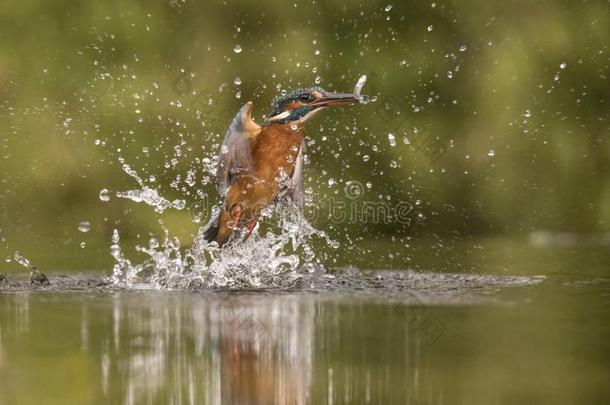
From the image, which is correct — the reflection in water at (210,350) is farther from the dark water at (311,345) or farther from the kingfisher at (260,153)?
the kingfisher at (260,153)

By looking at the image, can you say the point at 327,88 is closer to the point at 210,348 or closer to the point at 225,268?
the point at 225,268

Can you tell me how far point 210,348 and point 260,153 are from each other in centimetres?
247

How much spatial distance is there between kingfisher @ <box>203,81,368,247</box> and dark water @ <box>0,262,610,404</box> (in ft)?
2.01

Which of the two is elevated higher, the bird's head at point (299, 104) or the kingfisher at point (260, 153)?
Answer: the bird's head at point (299, 104)

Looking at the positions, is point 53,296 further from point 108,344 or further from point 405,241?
point 405,241

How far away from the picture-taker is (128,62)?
11.0 meters

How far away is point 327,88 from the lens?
10633 mm

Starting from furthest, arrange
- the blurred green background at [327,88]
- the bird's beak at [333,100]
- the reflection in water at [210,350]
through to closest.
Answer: the blurred green background at [327,88] < the bird's beak at [333,100] < the reflection in water at [210,350]

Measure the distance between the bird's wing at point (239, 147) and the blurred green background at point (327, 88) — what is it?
3.62 meters

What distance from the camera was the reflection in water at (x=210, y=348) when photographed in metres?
3.88

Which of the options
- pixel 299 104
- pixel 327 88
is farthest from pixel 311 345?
pixel 327 88

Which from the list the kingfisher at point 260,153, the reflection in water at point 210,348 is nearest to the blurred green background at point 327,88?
the kingfisher at point 260,153

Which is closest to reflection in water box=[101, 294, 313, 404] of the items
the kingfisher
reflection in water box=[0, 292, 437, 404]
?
reflection in water box=[0, 292, 437, 404]

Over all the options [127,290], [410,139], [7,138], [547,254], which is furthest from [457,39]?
[127,290]
